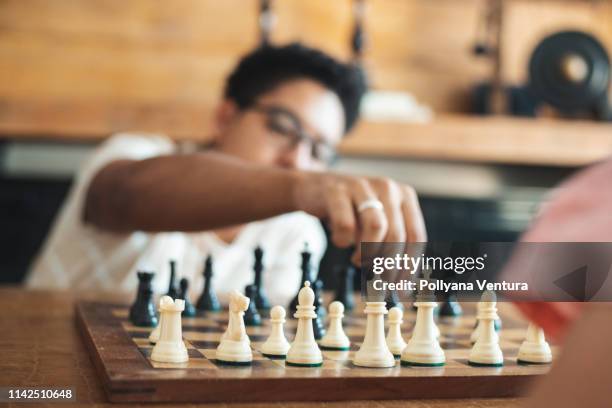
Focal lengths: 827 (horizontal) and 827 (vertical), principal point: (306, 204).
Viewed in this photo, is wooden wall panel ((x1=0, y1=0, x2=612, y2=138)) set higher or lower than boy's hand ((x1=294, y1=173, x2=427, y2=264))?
higher

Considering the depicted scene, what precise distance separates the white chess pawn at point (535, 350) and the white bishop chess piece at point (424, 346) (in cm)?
11

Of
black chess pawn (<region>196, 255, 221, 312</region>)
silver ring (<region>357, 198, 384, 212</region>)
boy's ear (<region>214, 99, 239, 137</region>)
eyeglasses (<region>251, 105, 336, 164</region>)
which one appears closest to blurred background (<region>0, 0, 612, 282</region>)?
boy's ear (<region>214, 99, 239, 137</region>)

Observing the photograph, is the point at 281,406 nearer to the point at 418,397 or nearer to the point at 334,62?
the point at 418,397

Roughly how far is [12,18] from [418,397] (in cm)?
318

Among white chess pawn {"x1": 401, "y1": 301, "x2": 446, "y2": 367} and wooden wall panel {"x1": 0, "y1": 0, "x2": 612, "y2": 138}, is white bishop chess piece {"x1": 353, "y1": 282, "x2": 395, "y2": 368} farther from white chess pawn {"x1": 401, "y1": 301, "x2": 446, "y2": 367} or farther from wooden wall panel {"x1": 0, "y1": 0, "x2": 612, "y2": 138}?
wooden wall panel {"x1": 0, "y1": 0, "x2": 612, "y2": 138}

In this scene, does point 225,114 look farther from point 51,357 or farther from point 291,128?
point 51,357

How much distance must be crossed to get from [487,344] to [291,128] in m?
1.27

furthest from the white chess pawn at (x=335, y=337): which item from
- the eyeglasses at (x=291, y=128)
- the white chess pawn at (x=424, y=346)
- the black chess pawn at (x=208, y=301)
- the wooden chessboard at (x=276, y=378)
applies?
the eyeglasses at (x=291, y=128)

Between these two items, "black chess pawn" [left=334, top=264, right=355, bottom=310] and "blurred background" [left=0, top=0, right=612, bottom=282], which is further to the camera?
"blurred background" [left=0, top=0, right=612, bottom=282]

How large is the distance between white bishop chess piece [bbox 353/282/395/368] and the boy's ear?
1.41 m

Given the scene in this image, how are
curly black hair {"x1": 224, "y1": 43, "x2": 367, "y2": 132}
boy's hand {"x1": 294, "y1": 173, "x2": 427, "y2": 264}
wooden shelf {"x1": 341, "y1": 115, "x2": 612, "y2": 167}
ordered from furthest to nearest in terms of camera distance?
wooden shelf {"x1": 341, "y1": 115, "x2": 612, "y2": 167} → curly black hair {"x1": 224, "y1": 43, "x2": 367, "y2": 132} → boy's hand {"x1": 294, "y1": 173, "x2": 427, "y2": 264}

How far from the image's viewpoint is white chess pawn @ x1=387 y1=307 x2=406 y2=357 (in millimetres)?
1011

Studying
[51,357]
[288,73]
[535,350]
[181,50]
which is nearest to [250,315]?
[51,357]

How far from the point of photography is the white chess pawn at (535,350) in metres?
0.98
